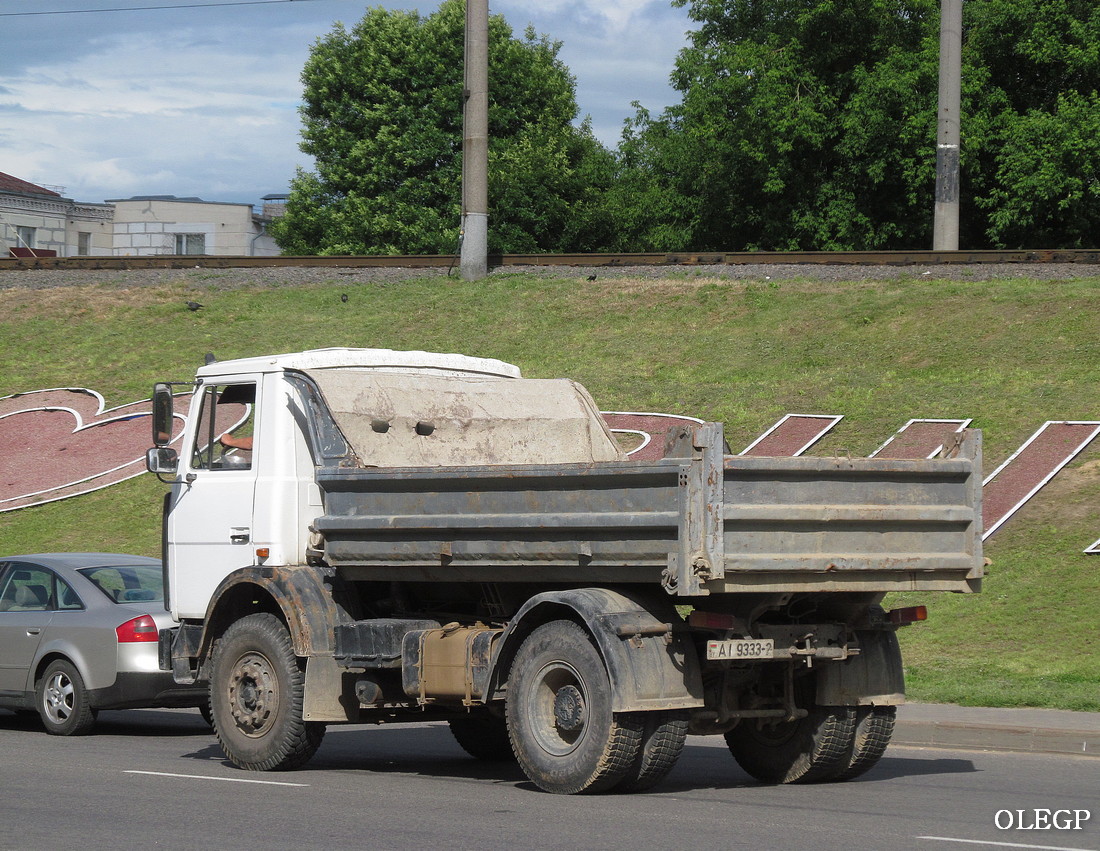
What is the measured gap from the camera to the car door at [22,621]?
41.8ft

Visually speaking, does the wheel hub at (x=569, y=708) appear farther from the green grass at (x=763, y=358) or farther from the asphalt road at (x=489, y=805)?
the green grass at (x=763, y=358)

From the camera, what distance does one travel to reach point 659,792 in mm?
8852

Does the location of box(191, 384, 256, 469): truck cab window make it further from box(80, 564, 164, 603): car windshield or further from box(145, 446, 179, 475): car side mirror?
box(80, 564, 164, 603): car windshield

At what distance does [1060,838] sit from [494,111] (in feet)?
168

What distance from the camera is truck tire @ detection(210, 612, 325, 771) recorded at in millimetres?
9742

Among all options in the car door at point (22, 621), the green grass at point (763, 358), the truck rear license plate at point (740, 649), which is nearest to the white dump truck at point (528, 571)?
the truck rear license plate at point (740, 649)

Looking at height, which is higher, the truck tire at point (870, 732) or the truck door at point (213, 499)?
the truck door at point (213, 499)

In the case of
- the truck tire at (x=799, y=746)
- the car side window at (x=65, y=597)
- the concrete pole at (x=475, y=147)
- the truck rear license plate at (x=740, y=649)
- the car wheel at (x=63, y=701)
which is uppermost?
the concrete pole at (x=475, y=147)

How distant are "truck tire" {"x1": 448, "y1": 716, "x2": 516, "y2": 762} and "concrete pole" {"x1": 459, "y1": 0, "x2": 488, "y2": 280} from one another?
20821 mm

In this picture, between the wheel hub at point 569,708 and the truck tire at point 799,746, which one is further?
the truck tire at point 799,746

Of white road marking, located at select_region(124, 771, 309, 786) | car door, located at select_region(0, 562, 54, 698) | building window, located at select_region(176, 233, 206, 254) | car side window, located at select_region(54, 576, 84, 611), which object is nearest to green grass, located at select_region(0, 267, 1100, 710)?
white road marking, located at select_region(124, 771, 309, 786)

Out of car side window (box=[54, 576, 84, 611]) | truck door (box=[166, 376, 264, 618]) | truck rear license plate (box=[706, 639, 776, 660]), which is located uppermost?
truck door (box=[166, 376, 264, 618])

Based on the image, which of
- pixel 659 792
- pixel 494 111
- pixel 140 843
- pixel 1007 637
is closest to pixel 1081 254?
pixel 1007 637

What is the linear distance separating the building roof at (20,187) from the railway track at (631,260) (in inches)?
1407
